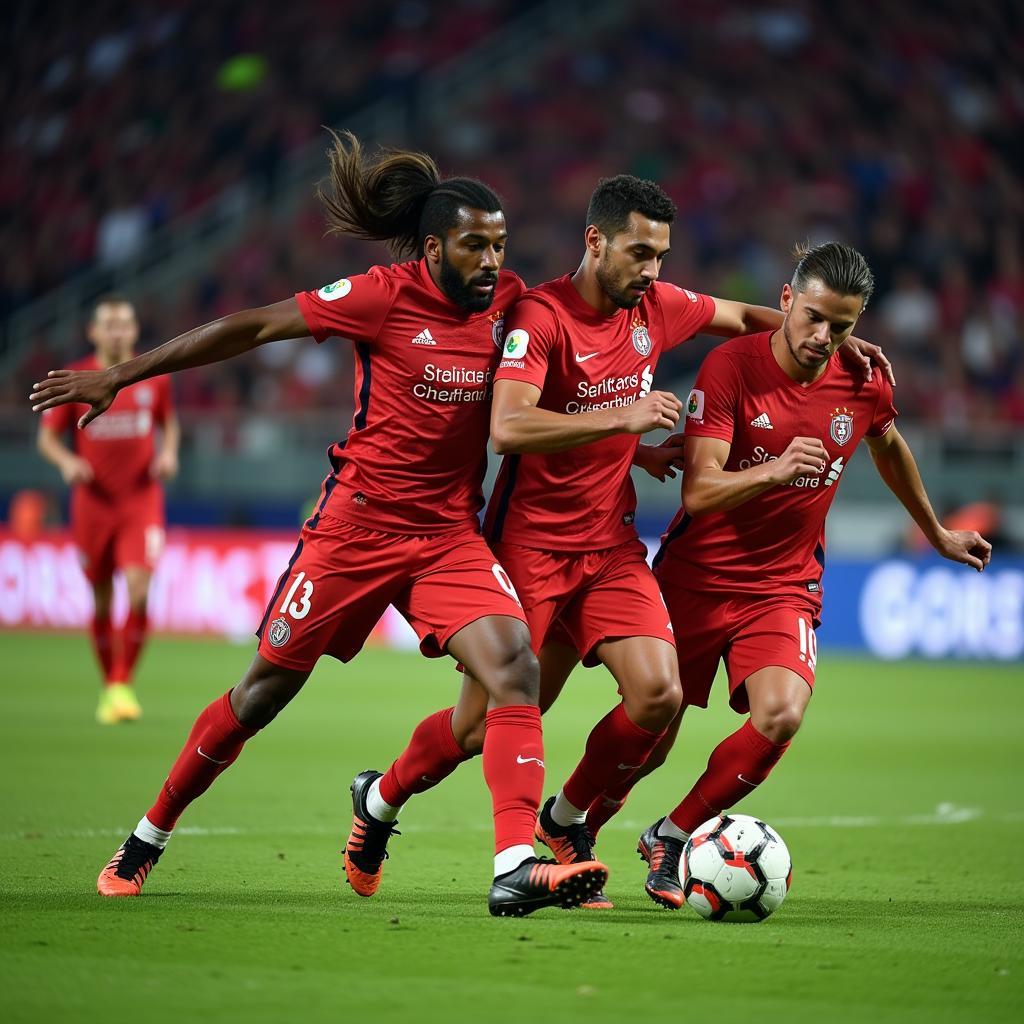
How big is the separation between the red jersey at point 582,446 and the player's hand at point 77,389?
125cm

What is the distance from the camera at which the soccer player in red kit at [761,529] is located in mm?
5668

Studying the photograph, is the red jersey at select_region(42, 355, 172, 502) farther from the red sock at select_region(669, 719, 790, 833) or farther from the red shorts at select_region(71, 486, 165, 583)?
the red sock at select_region(669, 719, 790, 833)

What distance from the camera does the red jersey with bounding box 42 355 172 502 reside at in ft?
38.2

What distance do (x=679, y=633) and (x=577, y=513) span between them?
61 centimetres

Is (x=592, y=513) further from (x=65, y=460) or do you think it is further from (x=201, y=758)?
(x=65, y=460)

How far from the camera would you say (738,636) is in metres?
5.94

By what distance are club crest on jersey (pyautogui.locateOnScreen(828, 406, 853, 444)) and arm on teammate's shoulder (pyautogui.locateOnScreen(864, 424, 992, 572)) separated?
0.77 feet

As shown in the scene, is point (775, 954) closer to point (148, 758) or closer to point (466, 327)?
point (466, 327)

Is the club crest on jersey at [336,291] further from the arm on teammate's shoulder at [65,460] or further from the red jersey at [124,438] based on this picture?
the red jersey at [124,438]

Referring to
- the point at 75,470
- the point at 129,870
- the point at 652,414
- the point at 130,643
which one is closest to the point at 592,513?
the point at 652,414

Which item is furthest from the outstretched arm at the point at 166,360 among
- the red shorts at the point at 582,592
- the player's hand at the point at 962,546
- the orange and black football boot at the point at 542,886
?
the player's hand at the point at 962,546

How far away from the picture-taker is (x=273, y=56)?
27562 millimetres

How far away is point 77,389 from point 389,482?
1.00m

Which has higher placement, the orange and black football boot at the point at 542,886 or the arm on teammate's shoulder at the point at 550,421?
the arm on teammate's shoulder at the point at 550,421
